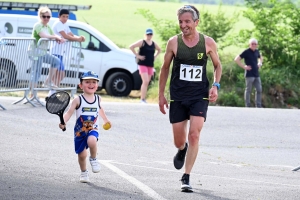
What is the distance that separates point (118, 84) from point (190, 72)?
51.8ft

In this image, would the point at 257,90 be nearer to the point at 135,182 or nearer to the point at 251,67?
the point at 251,67

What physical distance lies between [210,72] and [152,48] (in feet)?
13.9

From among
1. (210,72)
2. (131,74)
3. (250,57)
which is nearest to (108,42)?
(131,74)

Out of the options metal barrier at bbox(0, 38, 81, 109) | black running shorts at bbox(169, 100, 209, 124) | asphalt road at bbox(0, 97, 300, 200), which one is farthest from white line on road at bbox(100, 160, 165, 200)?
metal barrier at bbox(0, 38, 81, 109)

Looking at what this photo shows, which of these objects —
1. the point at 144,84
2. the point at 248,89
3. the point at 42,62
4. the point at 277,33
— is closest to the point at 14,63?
the point at 42,62

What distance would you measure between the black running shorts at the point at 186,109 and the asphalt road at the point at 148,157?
0.77m

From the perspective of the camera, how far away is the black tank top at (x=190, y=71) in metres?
9.82

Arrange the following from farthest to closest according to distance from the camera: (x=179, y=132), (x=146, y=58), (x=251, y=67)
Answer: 1. (x=251, y=67)
2. (x=146, y=58)
3. (x=179, y=132)

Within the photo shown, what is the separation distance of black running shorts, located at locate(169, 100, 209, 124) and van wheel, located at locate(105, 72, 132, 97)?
15.5 m

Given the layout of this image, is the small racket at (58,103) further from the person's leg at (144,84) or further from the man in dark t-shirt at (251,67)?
the man in dark t-shirt at (251,67)

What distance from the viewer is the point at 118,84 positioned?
25.5m

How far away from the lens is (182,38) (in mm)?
9883

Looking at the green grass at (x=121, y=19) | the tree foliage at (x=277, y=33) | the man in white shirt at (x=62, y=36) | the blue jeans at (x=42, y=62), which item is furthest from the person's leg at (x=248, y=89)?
the green grass at (x=121, y=19)

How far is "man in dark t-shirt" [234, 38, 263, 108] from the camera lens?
22844 millimetres
